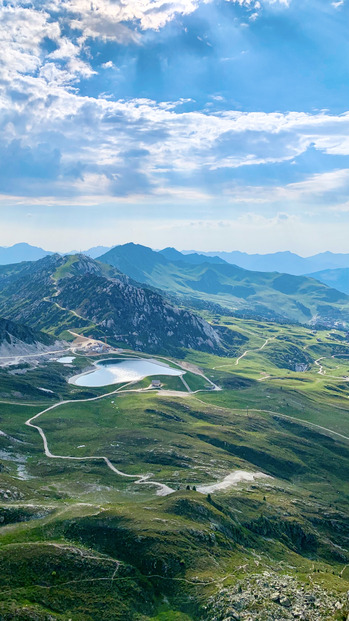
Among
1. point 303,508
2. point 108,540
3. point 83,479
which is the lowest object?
point 303,508

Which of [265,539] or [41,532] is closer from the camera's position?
[41,532]

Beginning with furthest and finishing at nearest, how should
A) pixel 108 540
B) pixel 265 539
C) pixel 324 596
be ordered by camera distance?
pixel 265 539 < pixel 108 540 < pixel 324 596

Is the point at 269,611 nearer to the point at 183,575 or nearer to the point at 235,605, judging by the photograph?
the point at 235,605

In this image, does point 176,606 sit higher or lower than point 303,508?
higher

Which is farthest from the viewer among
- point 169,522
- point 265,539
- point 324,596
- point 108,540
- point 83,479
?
point 83,479

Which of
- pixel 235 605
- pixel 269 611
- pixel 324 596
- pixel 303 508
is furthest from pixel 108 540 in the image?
pixel 303 508

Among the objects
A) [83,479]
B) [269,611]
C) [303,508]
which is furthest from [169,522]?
[303,508]

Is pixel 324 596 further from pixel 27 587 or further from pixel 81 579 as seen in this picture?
pixel 27 587

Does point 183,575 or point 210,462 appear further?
point 210,462

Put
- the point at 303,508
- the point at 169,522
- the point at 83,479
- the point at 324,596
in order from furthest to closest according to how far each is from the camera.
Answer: the point at 303,508 → the point at 83,479 → the point at 169,522 → the point at 324,596
